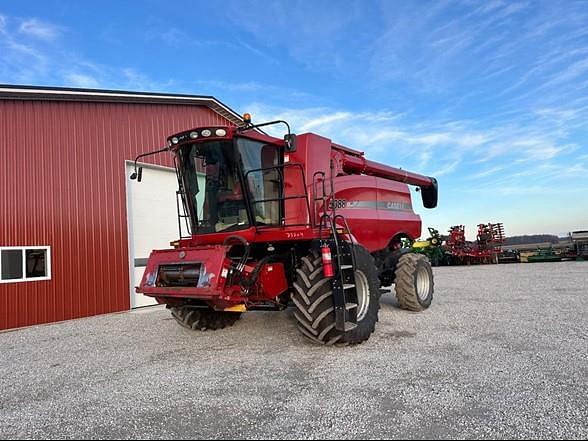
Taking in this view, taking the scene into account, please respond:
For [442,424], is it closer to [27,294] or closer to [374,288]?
[374,288]

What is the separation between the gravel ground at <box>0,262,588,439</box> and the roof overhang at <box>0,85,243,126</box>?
486 cm

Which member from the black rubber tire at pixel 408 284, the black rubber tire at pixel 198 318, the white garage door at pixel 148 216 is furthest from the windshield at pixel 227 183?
the white garage door at pixel 148 216

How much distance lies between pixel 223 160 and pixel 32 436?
398cm

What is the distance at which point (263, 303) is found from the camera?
20.9 ft

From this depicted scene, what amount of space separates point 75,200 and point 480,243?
74.3 ft

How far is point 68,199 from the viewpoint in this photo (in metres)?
9.63

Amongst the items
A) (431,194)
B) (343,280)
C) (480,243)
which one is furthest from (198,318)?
(480,243)

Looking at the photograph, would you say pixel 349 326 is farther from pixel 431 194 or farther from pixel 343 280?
pixel 431 194

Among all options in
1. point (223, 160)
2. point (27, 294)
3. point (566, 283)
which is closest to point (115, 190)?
point (27, 294)

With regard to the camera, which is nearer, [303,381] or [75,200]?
[303,381]

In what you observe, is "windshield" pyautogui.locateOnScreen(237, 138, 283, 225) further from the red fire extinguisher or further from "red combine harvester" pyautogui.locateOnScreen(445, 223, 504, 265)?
"red combine harvester" pyautogui.locateOnScreen(445, 223, 504, 265)

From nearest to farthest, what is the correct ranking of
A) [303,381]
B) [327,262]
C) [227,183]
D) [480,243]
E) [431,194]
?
1. [303,381]
2. [327,262]
3. [227,183]
4. [431,194]
5. [480,243]

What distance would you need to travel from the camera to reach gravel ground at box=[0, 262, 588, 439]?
134 inches

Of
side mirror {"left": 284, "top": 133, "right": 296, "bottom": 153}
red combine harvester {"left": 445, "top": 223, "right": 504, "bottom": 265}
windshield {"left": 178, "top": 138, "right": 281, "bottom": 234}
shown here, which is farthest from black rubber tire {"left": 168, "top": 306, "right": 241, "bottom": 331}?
red combine harvester {"left": 445, "top": 223, "right": 504, "bottom": 265}
